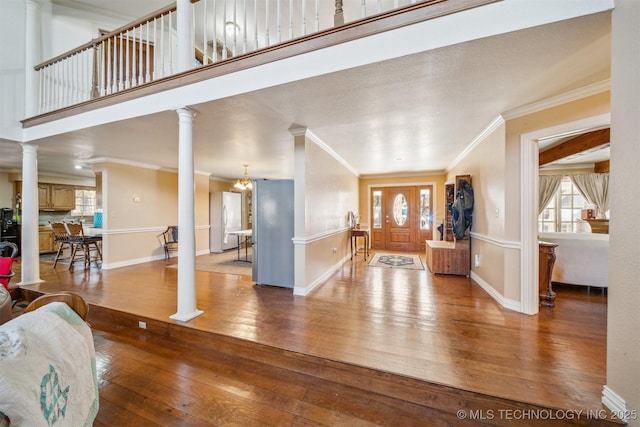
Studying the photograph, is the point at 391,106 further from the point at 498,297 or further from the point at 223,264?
the point at 223,264

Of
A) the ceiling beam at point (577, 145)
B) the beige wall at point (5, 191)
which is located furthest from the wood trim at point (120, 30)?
the ceiling beam at point (577, 145)

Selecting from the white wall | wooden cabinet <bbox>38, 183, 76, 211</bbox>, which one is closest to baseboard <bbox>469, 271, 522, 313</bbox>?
the white wall

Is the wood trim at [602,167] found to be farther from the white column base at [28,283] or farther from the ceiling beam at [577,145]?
the white column base at [28,283]

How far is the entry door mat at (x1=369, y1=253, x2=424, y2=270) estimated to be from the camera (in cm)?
521

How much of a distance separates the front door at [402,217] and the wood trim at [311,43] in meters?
6.02

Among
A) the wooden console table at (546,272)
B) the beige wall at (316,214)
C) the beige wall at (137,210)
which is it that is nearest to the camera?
the wooden console table at (546,272)

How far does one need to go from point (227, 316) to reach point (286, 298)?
83cm

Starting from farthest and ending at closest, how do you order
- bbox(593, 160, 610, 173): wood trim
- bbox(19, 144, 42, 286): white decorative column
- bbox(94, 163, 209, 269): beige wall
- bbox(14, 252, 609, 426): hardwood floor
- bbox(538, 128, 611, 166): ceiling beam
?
bbox(593, 160, 610, 173): wood trim → bbox(94, 163, 209, 269): beige wall → bbox(19, 144, 42, 286): white decorative column → bbox(538, 128, 611, 166): ceiling beam → bbox(14, 252, 609, 426): hardwood floor

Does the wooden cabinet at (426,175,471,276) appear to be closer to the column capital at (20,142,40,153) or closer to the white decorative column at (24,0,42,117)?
the column capital at (20,142,40,153)

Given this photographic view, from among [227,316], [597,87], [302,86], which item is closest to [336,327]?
[227,316]

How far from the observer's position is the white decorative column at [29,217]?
155 inches

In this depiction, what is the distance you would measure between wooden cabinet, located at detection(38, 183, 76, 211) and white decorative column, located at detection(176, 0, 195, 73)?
749 centimetres

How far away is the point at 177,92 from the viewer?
263 centimetres

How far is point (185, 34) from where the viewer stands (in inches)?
103
